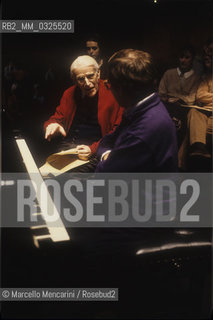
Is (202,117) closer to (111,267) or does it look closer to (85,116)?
(85,116)

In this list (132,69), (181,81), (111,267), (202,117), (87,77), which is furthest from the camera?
(202,117)

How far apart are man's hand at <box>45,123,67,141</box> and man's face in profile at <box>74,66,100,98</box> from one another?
29 cm

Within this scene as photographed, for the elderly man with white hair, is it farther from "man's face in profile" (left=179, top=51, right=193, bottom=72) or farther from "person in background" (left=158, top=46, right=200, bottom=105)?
"man's face in profile" (left=179, top=51, right=193, bottom=72)

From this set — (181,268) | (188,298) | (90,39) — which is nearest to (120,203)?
(181,268)

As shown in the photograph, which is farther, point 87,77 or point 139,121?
point 87,77

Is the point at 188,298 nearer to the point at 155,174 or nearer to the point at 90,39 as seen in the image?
the point at 155,174

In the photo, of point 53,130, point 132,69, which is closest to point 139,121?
point 132,69

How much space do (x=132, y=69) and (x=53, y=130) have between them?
3.25ft

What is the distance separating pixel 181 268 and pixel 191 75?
4.89 ft

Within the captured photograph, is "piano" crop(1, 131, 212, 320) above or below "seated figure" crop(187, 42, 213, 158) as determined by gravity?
below

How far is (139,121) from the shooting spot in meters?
1.54

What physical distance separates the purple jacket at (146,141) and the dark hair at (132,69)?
0.30ft

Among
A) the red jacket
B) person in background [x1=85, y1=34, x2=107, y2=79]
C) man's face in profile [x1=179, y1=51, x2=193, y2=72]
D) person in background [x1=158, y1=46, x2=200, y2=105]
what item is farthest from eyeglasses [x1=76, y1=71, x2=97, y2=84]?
man's face in profile [x1=179, y1=51, x2=193, y2=72]

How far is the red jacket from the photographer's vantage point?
2252 millimetres
